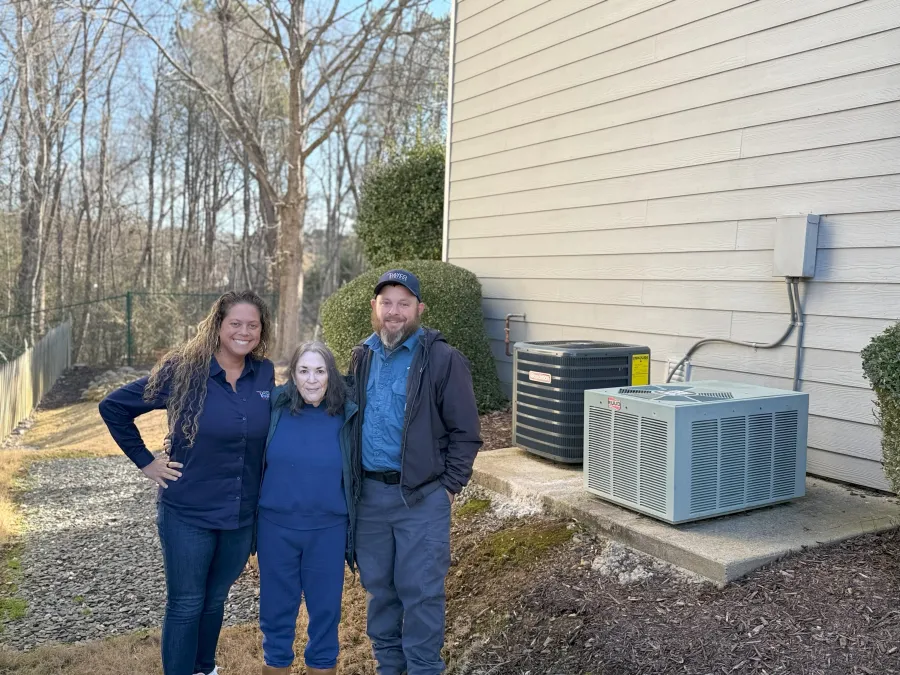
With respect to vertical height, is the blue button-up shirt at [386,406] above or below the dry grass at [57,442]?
above

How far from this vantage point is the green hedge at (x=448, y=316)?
6785mm

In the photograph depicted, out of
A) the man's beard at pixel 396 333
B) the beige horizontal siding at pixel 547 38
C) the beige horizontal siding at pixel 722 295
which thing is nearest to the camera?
the man's beard at pixel 396 333

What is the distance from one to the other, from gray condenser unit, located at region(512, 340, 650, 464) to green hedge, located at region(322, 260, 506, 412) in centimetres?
179

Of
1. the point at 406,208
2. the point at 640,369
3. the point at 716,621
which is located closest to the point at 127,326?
the point at 406,208

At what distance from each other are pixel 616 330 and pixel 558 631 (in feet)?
10.3

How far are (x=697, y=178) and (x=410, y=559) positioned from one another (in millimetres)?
3476

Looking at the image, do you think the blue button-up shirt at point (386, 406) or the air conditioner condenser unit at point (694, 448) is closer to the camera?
the blue button-up shirt at point (386, 406)

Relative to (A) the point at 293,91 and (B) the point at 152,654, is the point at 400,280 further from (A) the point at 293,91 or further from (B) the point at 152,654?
(A) the point at 293,91

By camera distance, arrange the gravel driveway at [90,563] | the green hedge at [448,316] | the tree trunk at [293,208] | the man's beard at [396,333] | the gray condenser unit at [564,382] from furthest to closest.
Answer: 1. the tree trunk at [293,208]
2. the green hedge at [448,316]
3. the gray condenser unit at [564,382]
4. the gravel driveway at [90,563]
5. the man's beard at [396,333]

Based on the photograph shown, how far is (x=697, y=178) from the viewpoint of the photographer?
16.5ft

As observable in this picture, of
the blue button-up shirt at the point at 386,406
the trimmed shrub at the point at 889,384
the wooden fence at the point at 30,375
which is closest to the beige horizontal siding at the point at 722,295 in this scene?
the trimmed shrub at the point at 889,384

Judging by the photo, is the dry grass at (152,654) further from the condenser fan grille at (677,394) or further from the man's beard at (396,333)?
the condenser fan grille at (677,394)

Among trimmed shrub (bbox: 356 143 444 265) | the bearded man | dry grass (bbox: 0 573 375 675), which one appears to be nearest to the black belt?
the bearded man

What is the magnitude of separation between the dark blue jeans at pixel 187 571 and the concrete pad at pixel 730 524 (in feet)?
5.75
